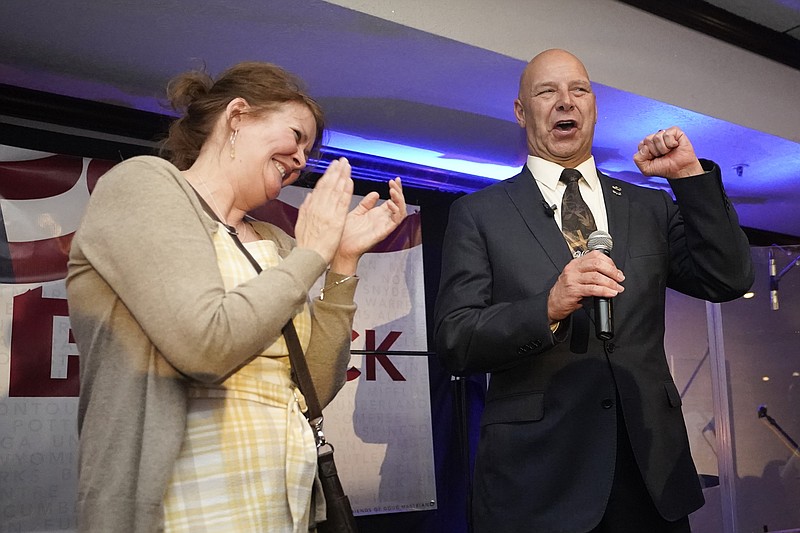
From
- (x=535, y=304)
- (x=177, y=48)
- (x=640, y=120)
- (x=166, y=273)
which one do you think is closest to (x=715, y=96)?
(x=640, y=120)

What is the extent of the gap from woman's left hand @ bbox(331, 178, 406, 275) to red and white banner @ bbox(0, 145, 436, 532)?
221 cm

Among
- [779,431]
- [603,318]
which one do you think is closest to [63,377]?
[603,318]


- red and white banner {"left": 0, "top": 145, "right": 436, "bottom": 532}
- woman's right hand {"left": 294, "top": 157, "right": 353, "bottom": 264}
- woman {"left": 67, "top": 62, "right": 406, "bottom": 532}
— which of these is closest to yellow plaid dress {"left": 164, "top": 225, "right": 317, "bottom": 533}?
woman {"left": 67, "top": 62, "right": 406, "bottom": 532}

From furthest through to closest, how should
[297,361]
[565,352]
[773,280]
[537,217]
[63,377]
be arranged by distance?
1. [773,280]
2. [63,377]
3. [537,217]
4. [565,352]
5. [297,361]

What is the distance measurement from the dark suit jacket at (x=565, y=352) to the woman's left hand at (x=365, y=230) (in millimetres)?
374

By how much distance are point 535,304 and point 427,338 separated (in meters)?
2.78

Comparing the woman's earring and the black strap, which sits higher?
the woman's earring

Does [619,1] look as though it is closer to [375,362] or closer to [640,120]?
[640,120]

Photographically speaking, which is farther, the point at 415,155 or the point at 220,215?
the point at 415,155

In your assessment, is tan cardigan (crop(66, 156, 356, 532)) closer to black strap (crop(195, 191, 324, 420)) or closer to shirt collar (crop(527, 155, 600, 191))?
black strap (crop(195, 191, 324, 420))

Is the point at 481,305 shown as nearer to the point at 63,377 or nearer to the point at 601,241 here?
the point at 601,241

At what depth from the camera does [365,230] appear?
166 cm

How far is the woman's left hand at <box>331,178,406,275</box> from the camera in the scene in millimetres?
1648

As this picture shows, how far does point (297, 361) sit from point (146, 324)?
30 centimetres
